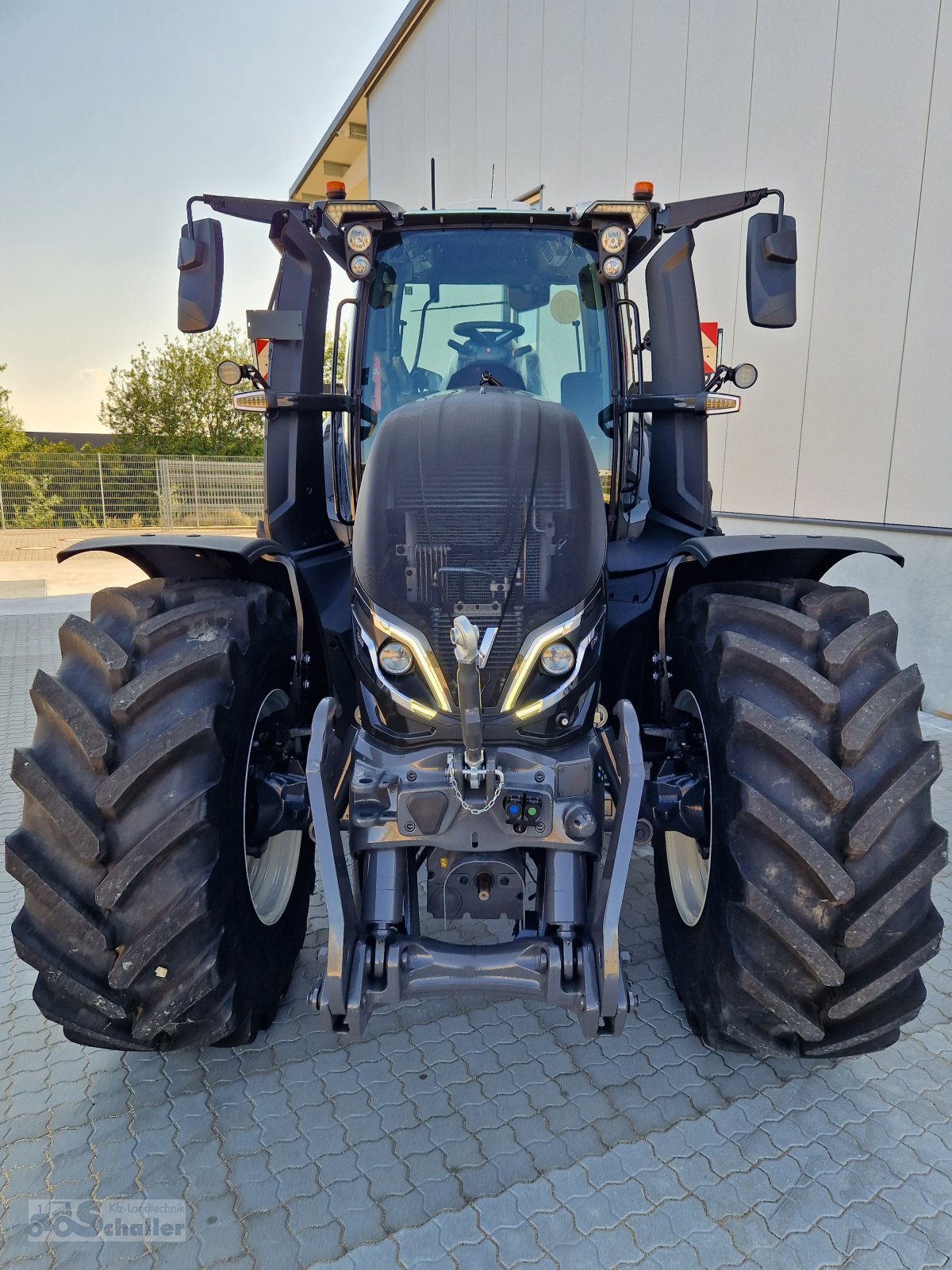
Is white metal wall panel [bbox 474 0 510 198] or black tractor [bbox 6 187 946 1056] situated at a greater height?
white metal wall panel [bbox 474 0 510 198]

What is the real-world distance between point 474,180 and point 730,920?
36.5ft

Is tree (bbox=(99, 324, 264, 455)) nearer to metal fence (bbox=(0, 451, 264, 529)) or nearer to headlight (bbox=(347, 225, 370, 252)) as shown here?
metal fence (bbox=(0, 451, 264, 529))

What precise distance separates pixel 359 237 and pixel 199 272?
547mm

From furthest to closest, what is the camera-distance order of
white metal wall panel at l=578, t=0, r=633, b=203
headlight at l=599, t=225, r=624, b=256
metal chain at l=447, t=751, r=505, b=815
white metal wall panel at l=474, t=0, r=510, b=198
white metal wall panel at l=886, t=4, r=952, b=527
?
1. white metal wall panel at l=474, t=0, r=510, b=198
2. white metal wall panel at l=578, t=0, r=633, b=203
3. white metal wall panel at l=886, t=4, r=952, b=527
4. headlight at l=599, t=225, r=624, b=256
5. metal chain at l=447, t=751, r=505, b=815

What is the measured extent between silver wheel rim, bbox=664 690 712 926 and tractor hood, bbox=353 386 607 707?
25.1 inches

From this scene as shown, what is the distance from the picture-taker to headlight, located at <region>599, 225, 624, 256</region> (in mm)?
2791

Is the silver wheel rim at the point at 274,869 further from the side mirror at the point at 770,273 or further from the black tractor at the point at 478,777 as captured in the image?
the side mirror at the point at 770,273

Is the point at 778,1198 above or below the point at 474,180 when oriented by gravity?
below

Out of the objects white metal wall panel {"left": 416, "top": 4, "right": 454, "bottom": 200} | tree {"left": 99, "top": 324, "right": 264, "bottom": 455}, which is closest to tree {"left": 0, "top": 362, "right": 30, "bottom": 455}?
tree {"left": 99, "top": 324, "right": 264, "bottom": 455}

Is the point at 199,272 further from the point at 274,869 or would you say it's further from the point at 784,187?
the point at 784,187

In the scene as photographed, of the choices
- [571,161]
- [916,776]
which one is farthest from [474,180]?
[916,776]

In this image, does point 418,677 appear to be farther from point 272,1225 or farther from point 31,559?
point 31,559

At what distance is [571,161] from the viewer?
28.8ft

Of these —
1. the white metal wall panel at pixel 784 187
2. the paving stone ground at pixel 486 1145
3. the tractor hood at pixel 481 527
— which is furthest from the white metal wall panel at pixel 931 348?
the tractor hood at pixel 481 527
